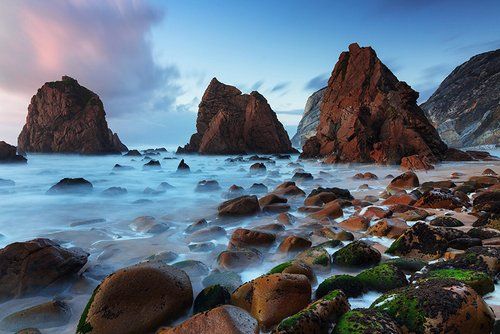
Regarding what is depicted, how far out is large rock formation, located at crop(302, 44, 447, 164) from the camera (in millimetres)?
23516

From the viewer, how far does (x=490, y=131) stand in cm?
5288

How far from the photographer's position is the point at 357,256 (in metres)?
4.49

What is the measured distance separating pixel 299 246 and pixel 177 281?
2.36 m

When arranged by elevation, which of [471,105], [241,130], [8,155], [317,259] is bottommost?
[317,259]

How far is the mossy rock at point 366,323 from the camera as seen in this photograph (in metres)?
2.37

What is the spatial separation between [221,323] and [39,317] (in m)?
2.18

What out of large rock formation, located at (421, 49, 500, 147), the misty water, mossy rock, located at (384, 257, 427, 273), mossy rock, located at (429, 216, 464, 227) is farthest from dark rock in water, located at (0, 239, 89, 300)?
large rock formation, located at (421, 49, 500, 147)

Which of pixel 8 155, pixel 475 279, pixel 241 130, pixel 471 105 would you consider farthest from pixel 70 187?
pixel 471 105

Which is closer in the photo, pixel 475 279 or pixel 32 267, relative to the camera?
pixel 475 279

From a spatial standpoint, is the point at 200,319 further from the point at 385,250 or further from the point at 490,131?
the point at 490,131

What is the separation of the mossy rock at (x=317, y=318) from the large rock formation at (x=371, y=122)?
70.5 feet

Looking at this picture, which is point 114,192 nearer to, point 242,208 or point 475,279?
point 242,208

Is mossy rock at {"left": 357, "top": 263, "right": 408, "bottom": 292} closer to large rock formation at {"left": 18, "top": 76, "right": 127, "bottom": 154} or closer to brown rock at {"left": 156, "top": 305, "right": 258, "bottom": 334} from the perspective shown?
brown rock at {"left": 156, "top": 305, "right": 258, "bottom": 334}

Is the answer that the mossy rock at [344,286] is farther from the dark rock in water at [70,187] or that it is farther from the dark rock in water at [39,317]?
the dark rock in water at [70,187]
